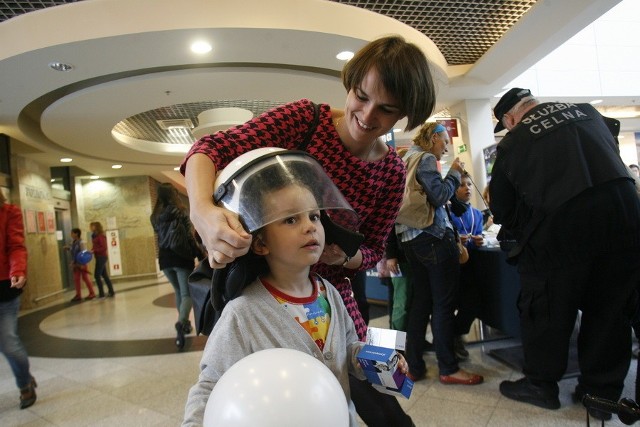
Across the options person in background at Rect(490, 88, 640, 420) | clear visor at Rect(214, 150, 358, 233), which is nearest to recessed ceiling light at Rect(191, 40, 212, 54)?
person in background at Rect(490, 88, 640, 420)

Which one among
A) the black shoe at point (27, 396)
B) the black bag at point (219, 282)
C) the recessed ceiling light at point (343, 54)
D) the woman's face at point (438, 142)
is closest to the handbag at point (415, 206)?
the woman's face at point (438, 142)

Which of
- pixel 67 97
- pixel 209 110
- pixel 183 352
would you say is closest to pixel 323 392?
pixel 183 352

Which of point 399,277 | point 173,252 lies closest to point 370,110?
point 399,277

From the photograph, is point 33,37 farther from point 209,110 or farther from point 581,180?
point 581,180

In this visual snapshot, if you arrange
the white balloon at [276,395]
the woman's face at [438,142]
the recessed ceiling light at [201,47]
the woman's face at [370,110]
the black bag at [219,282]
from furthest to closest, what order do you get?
the recessed ceiling light at [201,47] → the woman's face at [438,142] → the woman's face at [370,110] → the black bag at [219,282] → the white balloon at [276,395]

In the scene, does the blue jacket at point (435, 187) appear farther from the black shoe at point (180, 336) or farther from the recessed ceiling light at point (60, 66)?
the recessed ceiling light at point (60, 66)

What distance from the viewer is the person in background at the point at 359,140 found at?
0.94 m

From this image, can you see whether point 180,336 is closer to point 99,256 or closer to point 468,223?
point 468,223

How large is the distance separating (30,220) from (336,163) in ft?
29.4

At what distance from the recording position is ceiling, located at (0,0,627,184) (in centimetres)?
384

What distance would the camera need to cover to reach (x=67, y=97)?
5148 mm

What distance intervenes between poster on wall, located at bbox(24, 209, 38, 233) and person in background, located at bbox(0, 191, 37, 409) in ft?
19.9

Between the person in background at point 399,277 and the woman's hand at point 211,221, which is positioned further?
the person in background at point 399,277

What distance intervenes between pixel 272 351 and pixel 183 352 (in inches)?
135
